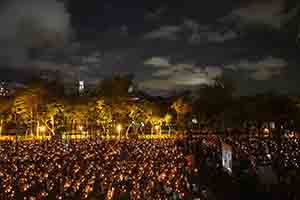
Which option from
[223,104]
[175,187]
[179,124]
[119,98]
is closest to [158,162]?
[175,187]

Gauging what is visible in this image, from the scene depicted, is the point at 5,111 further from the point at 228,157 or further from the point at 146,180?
the point at 228,157

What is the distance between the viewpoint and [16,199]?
14758mm

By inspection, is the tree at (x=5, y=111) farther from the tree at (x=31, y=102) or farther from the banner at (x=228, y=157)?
the banner at (x=228, y=157)

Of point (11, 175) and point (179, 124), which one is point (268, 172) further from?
point (179, 124)

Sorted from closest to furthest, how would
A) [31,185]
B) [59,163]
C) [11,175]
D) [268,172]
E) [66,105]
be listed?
[268,172] < [31,185] < [11,175] < [59,163] < [66,105]

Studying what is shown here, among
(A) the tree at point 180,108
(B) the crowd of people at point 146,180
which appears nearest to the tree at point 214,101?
(A) the tree at point 180,108

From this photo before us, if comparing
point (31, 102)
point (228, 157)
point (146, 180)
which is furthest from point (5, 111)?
point (228, 157)

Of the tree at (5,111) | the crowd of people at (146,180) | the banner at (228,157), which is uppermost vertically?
the tree at (5,111)

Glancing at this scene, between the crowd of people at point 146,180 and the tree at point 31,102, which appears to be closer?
the crowd of people at point 146,180

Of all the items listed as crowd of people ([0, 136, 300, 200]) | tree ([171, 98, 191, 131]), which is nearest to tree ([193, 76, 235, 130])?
tree ([171, 98, 191, 131])

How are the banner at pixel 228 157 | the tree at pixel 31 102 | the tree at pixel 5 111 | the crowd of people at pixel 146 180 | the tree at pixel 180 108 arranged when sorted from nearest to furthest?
the crowd of people at pixel 146 180, the banner at pixel 228 157, the tree at pixel 31 102, the tree at pixel 5 111, the tree at pixel 180 108

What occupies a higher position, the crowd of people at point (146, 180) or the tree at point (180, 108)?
the tree at point (180, 108)

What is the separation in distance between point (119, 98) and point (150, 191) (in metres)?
52.0

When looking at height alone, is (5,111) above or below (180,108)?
below
